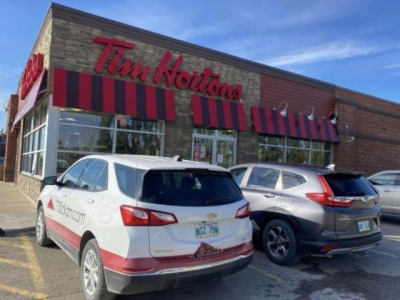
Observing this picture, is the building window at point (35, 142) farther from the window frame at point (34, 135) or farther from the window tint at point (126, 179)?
the window tint at point (126, 179)

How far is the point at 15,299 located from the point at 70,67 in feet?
23.3

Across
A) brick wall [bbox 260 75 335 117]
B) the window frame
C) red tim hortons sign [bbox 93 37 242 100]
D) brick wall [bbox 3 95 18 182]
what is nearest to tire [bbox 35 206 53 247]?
the window frame

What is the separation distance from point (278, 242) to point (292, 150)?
32.7 ft

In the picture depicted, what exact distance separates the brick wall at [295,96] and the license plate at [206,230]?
10624mm

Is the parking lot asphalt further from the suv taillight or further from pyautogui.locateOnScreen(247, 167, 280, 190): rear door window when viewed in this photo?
pyautogui.locateOnScreen(247, 167, 280, 190): rear door window

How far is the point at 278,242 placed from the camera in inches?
229

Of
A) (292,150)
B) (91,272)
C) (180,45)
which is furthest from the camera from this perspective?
(292,150)

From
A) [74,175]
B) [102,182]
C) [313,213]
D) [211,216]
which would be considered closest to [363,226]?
[313,213]

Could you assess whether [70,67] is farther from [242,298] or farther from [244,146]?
[242,298]

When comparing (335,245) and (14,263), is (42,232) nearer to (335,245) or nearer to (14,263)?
(14,263)

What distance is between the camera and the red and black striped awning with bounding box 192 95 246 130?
1186 centimetres

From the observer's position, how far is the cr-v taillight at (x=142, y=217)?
136 inches

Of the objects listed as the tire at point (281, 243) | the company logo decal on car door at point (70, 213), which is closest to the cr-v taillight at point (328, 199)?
the tire at point (281, 243)

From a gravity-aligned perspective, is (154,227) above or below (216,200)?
below
